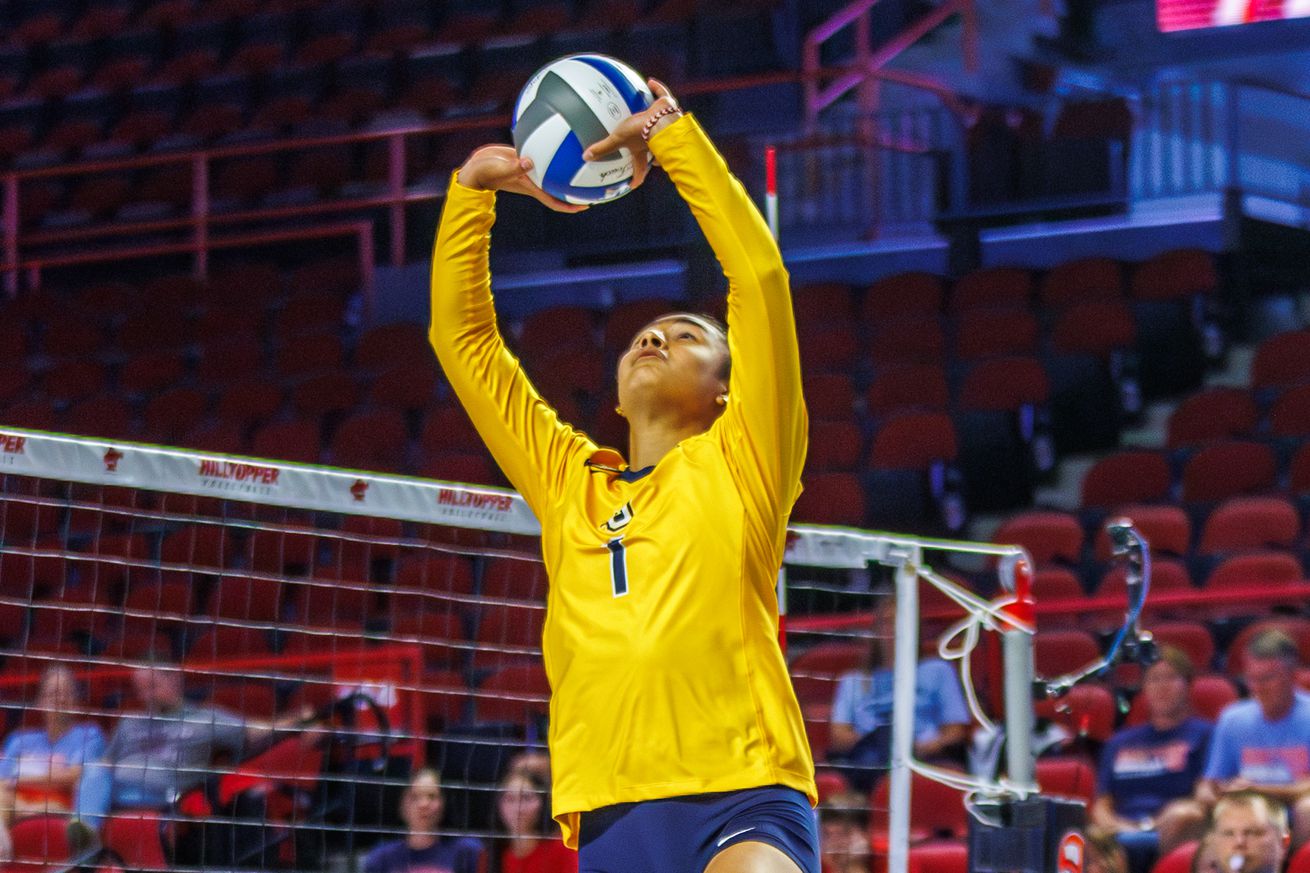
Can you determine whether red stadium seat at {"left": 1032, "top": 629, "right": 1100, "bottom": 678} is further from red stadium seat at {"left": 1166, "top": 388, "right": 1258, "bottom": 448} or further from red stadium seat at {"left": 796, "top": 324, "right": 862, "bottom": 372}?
red stadium seat at {"left": 796, "top": 324, "right": 862, "bottom": 372}

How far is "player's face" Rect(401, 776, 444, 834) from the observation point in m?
6.17

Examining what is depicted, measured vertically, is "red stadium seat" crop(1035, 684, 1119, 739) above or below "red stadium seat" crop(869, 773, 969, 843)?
above

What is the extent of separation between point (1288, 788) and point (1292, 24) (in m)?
10.8

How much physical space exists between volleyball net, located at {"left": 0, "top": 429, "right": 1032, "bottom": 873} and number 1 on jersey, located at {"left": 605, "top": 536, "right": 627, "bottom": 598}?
1.42m

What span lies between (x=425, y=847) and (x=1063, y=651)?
321cm

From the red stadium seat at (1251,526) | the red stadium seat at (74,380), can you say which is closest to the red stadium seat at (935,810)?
the red stadium seat at (1251,526)

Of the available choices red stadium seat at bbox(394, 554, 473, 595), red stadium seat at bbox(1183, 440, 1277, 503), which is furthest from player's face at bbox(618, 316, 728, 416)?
red stadium seat at bbox(1183, 440, 1277, 503)

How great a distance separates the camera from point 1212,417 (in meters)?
10.2

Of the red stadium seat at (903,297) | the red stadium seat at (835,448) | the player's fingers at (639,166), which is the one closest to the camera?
the player's fingers at (639,166)

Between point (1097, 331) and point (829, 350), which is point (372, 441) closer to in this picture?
point (829, 350)

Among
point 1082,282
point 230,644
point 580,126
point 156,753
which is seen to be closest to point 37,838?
point 156,753

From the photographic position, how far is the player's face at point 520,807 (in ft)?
20.3

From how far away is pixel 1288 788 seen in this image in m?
6.50

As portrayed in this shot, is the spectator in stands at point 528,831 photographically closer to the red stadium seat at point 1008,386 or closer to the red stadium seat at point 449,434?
the red stadium seat at point 449,434
